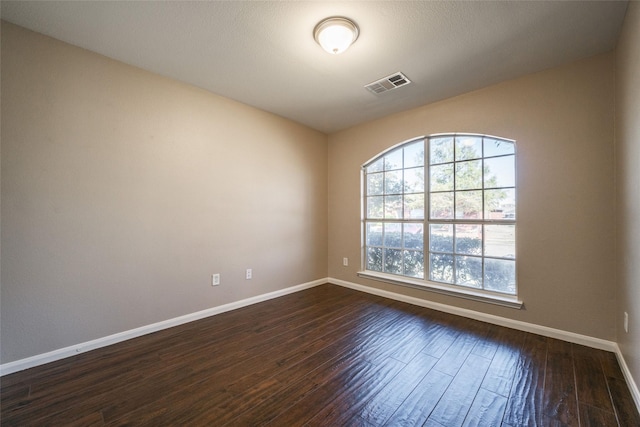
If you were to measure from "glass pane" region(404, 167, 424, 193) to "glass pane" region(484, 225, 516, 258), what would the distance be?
92 centimetres

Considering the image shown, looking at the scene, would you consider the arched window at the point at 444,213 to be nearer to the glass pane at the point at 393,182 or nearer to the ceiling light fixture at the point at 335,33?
the glass pane at the point at 393,182

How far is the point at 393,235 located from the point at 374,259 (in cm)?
49

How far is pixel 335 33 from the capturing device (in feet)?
6.18

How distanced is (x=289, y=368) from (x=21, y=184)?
7.94ft

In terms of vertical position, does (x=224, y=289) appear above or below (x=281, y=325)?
above

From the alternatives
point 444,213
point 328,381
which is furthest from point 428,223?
point 328,381

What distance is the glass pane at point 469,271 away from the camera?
2.86 metres

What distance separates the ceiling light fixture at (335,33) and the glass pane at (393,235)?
237cm

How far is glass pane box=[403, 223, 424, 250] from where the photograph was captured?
3.35m

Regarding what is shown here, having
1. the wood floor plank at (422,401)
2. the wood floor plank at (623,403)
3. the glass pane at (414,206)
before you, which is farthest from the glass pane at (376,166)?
the wood floor plank at (623,403)

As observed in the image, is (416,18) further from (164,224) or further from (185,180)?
(164,224)

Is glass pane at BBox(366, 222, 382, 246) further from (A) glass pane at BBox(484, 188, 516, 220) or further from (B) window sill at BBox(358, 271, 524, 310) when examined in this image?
(A) glass pane at BBox(484, 188, 516, 220)

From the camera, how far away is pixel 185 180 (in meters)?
2.72

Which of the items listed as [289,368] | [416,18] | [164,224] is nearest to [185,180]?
[164,224]
